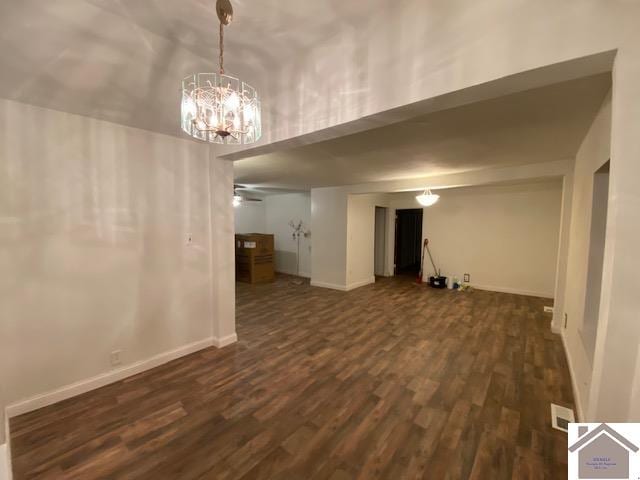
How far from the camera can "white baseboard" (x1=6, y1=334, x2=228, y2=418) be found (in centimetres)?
213

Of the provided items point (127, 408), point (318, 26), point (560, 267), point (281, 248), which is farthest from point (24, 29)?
point (281, 248)

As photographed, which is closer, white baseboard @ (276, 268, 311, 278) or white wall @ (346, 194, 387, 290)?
white wall @ (346, 194, 387, 290)

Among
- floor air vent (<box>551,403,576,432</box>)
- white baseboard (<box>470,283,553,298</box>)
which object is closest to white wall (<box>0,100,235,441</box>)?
floor air vent (<box>551,403,576,432</box>)

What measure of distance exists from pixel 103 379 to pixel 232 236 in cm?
185

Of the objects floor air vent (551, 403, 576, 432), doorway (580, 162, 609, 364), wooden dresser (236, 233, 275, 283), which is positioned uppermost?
doorway (580, 162, 609, 364)

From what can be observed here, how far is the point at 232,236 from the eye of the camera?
3332 mm

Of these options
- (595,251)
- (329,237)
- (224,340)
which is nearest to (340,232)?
(329,237)

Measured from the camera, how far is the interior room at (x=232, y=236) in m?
1.20

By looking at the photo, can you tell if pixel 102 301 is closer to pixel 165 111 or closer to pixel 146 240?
pixel 146 240

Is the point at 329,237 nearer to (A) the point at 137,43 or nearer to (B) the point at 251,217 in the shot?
(B) the point at 251,217

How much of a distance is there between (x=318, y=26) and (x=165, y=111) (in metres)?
1.57

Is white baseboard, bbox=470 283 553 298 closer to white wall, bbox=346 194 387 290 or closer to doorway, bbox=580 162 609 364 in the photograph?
white wall, bbox=346 194 387 290

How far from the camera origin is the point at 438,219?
6.57m

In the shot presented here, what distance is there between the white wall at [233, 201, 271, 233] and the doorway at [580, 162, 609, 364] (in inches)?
293
